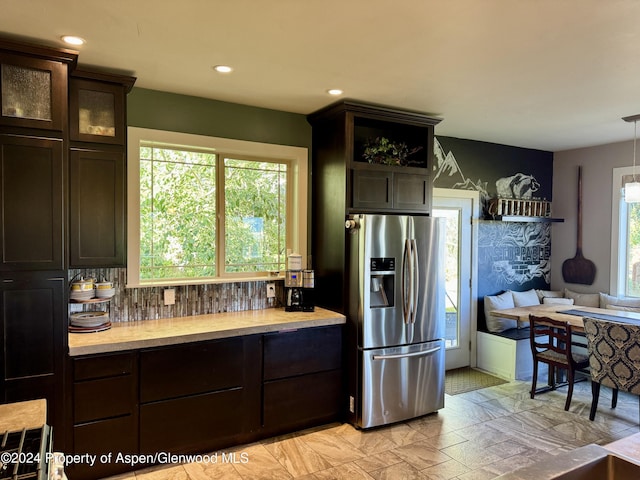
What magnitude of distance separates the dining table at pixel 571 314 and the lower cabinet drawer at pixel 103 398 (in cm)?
352

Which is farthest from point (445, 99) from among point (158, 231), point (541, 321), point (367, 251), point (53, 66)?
point (53, 66)

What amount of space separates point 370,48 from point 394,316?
6.78 ft

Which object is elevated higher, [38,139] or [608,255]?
[38,139]

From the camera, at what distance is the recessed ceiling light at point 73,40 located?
2.40 meters

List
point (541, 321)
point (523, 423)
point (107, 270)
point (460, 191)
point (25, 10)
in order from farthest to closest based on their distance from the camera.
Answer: point (460, 191) < point (541, 321) < point (523, 423) < point (107, 270) < point (25, 10)

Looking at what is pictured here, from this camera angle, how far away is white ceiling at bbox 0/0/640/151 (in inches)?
81.2

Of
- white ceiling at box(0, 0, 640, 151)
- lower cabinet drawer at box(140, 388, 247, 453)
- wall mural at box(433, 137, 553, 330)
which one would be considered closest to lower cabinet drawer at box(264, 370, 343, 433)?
lower cabinet drawer at box(140, 388, 247, 453)

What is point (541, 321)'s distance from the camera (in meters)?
4.06

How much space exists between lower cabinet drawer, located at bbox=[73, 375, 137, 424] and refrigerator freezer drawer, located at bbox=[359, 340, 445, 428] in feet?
5.63

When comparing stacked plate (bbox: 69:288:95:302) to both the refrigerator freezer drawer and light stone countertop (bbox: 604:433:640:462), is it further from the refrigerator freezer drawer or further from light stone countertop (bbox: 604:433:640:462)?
light stone countertop (bbox: 604:433:640:462)

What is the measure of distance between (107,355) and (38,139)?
1.34m

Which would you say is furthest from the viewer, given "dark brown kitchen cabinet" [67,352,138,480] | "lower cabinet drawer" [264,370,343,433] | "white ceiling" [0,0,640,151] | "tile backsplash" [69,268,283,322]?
"lower cabinet drawer" [264,370,343,433]

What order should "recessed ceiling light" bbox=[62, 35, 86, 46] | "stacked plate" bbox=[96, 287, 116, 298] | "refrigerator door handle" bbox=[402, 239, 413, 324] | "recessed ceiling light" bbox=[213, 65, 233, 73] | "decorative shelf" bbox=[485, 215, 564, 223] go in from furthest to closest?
"decorative shelf" bbox=[485, 215, 564, 223] < "refrigerator door handle" bbox=[402, 239, 413, 324] < "stacked plate" bbox=[96, 287, 116, 298] < "recessed ceiling light" bbox=[213, 65, 233, 73] < "recessed ceiling light" bbox=[62, 35, 86, 46]

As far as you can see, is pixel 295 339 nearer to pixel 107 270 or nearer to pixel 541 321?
pixel 107 270
